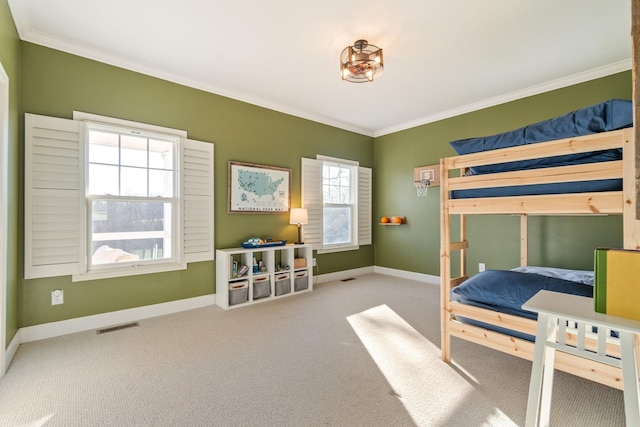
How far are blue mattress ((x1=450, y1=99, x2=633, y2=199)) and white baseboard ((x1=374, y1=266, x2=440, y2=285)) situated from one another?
8.77 ft

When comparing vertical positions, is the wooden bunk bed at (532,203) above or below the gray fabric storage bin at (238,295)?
above

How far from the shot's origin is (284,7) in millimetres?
2152

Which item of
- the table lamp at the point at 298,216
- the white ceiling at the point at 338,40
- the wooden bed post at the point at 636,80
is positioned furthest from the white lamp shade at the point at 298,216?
the wooden bed post at the point at 636,80

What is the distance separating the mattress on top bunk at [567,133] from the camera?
149 cm

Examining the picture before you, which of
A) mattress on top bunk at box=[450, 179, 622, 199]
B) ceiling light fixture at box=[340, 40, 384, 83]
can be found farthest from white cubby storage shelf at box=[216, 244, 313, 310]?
mattress on top bunk at box=[450, 179, 622, 199]

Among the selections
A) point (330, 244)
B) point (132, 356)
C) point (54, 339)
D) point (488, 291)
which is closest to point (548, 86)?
point (488, 291)

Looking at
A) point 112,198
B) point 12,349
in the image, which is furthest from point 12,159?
point 12,349

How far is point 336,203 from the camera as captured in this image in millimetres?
4855

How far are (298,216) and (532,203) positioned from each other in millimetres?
2720

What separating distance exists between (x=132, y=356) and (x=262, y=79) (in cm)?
294

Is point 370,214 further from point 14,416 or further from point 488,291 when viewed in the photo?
point 14,416

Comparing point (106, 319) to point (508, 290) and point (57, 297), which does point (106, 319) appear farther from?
point (508, 290)

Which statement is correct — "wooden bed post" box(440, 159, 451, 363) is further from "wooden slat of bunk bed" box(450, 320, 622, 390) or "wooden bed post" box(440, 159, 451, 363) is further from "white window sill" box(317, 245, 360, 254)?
"white window sill" box(317, 245, 360, 254)

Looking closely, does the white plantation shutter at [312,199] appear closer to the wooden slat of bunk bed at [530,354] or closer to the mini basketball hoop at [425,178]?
the mini basketball hoop at [425,178]
